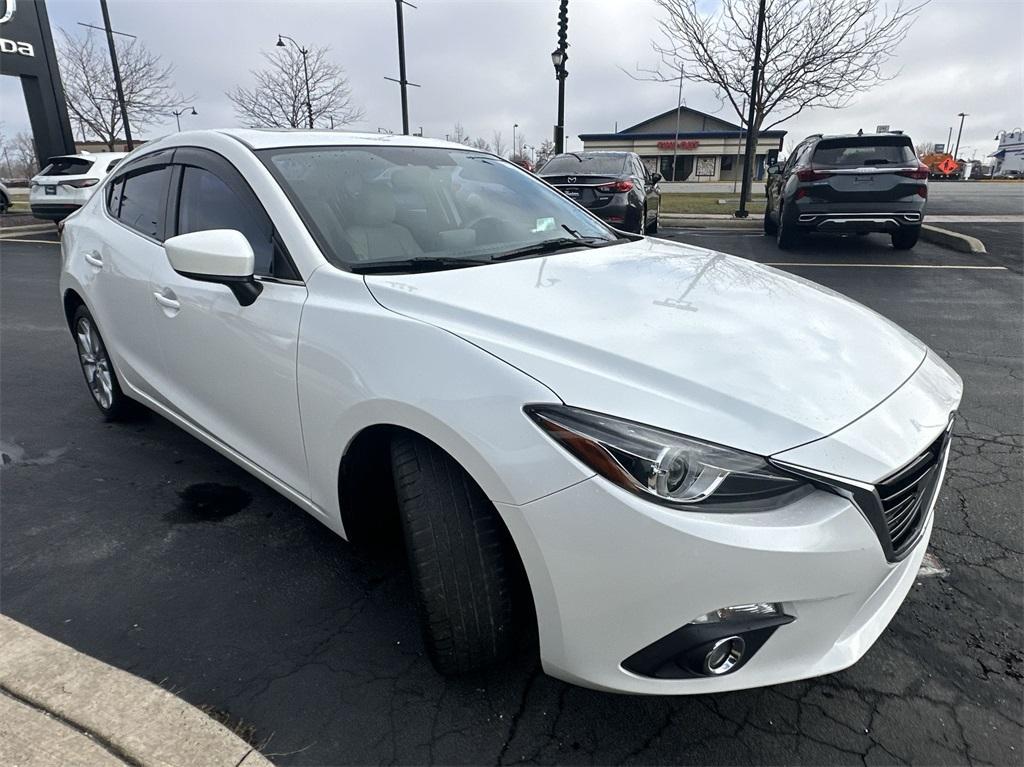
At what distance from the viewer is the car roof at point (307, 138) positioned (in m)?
2.71

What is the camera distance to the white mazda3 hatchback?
1.47 m

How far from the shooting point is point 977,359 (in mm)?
4914

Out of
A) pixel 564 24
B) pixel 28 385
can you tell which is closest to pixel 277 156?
pixel 28 385

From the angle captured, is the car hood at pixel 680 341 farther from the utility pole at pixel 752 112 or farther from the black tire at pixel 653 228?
the utility pole at pixel 752 112

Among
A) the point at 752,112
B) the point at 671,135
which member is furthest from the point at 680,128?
the point at 752,112

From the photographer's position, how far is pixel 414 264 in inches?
89.5

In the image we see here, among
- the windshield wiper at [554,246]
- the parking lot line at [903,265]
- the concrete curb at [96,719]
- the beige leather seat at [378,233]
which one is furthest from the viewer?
the parking lot line at [903,265]

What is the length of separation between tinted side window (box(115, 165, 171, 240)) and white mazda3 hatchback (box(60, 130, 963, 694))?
0.46 metres

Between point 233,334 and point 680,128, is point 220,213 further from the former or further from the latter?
point 680,128

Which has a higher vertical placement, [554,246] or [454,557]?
[554,246]

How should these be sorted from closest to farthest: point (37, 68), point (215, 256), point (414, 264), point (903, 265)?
point (215, 256), point (414, 264), point (903, 265), point (37, 68)

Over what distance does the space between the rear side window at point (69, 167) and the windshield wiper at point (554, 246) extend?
13.4 m

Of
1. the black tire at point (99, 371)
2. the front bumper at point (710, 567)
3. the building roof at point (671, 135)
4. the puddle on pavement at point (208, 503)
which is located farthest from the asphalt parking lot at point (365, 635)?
the building roof at point (671, 135)

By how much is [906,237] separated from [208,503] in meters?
10.1
